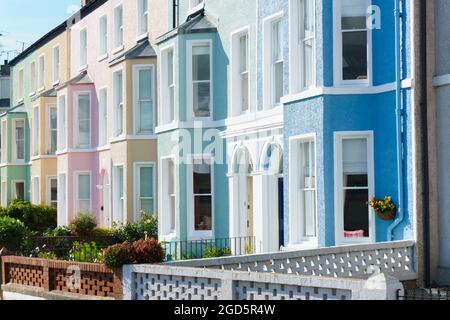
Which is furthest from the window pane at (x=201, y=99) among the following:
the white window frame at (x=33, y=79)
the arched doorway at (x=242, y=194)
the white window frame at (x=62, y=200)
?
the white window frame at (x=33, y=79)

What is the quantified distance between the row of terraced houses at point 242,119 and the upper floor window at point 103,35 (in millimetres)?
52

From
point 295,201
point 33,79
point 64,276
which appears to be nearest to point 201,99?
point 295,201

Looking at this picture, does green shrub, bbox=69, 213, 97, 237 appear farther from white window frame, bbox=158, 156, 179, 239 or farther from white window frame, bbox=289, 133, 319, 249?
white window frame, bbox=289, 133, 319, 249

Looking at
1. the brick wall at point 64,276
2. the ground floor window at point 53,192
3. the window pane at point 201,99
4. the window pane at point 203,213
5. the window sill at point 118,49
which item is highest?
the window sill at point 118,49

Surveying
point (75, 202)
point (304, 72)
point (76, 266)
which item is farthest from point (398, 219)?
point (75, 202)

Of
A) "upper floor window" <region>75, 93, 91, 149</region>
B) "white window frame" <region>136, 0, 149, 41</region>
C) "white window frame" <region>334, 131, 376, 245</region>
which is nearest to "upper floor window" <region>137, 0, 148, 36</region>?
"white window frame" <region>136, 0, 149, 41</region>

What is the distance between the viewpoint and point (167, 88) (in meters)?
28.8

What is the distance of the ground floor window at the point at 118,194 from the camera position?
34.6 metres

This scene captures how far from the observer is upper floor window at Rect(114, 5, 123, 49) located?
121 ft

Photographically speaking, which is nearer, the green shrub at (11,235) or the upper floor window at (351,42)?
the upper floor window at (351,42)

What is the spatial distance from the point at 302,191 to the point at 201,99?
6543mm

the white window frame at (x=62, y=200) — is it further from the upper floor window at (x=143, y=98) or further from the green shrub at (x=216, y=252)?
the green shrub at (x=216, y=252)

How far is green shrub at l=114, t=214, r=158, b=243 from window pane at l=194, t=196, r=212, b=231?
343 cm

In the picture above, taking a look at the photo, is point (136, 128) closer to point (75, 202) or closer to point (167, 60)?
point (167, 60)
